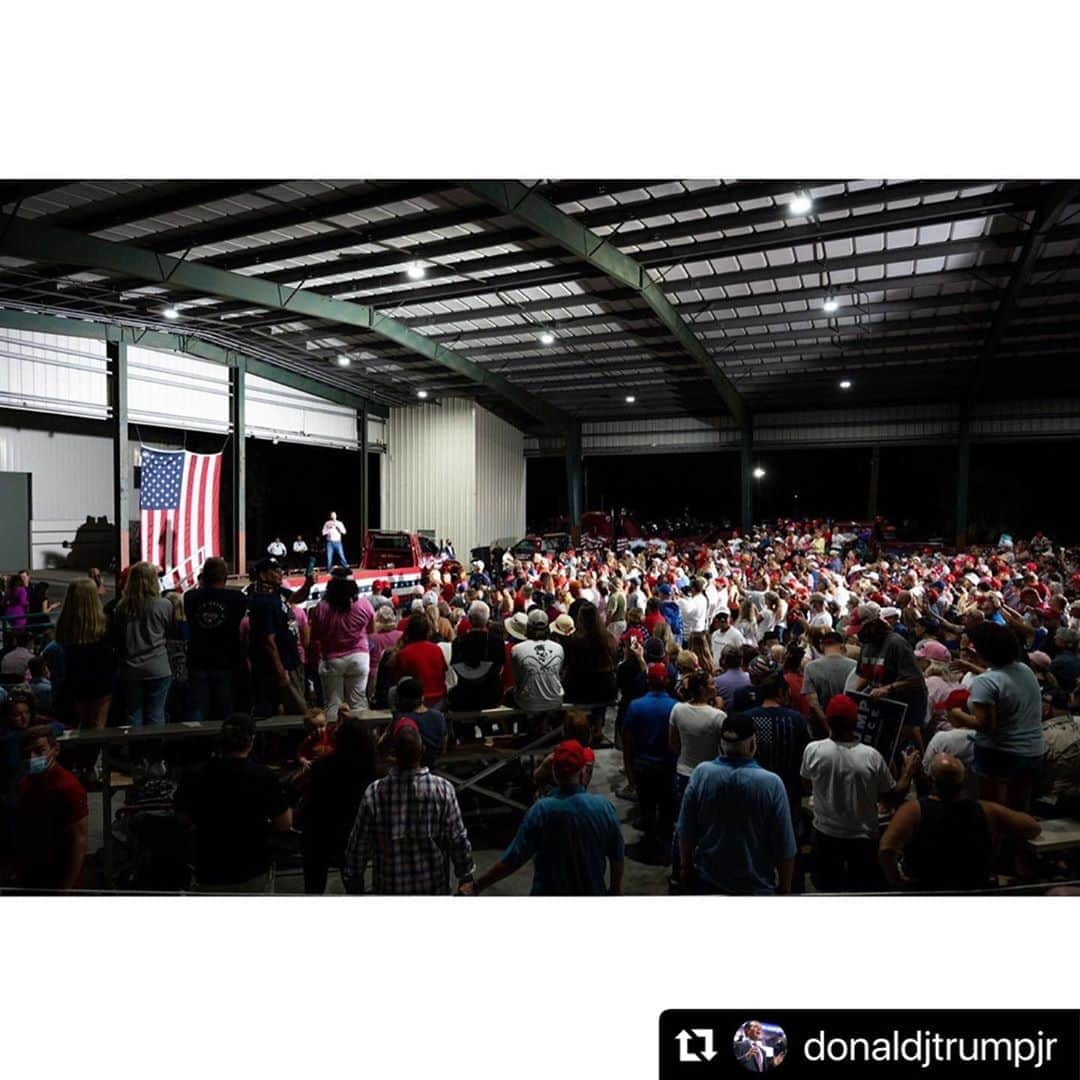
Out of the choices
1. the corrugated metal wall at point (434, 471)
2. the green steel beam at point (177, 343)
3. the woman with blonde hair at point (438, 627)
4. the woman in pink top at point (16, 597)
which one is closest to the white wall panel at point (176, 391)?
the green steel beam at point (177, 343)

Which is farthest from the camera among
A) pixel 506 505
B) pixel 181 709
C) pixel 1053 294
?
pixel 506 505

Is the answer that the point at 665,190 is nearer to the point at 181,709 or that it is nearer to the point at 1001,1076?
the point at 181,709

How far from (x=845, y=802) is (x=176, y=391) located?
17.5 metres

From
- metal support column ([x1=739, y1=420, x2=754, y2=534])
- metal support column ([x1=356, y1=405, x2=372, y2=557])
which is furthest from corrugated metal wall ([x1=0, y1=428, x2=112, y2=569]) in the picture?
metal support column ([x1=739, y1=420, x2=754, y2=534])

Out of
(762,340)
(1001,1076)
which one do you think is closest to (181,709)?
(1001,1076)

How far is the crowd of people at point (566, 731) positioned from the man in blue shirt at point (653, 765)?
0.02 meters

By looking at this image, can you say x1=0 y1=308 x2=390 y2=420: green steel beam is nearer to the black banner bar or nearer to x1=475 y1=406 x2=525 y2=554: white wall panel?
x1=475 y1=406 x2=525 y2=554: white wall panel

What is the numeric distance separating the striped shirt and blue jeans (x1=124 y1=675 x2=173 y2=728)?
3022 millimetres

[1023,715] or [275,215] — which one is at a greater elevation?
[275,215]

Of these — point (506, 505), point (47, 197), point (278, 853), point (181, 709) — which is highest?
point (47, 197)

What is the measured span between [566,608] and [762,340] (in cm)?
1237

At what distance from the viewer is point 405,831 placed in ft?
11.6

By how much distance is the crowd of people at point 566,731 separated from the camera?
3.52m

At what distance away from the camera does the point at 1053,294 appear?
1483cm
